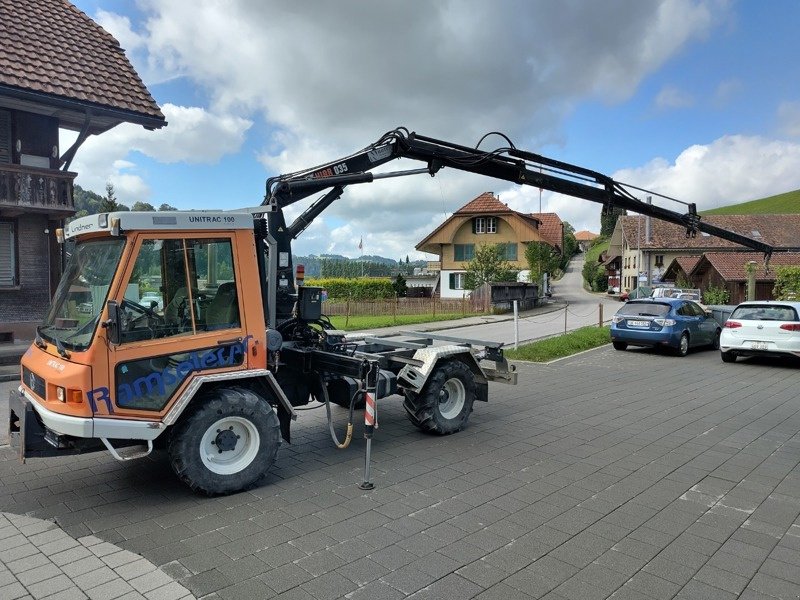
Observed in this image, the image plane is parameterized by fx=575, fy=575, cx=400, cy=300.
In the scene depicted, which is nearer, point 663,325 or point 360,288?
point 663,325

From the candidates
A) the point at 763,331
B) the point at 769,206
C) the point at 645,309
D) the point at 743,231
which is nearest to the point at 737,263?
the point at 743,231

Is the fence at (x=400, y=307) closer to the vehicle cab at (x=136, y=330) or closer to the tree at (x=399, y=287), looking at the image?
the tree at (x=399, y=287)

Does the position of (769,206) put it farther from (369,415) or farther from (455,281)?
(369,415)

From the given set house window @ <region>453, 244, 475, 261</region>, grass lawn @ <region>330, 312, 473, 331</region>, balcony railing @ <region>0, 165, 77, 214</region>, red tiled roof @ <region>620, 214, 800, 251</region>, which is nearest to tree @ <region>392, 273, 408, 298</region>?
house window @ <region>453, 244, 475, 261</region>

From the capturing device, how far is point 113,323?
4695 millimetres

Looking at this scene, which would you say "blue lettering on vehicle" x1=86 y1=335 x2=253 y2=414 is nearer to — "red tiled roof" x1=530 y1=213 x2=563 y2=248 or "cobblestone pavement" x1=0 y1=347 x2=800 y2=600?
"cobblestone pavement" x1=0 y1=347 x2=800 y2=600

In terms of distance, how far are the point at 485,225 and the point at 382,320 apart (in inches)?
1070

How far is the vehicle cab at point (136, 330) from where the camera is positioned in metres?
4.75

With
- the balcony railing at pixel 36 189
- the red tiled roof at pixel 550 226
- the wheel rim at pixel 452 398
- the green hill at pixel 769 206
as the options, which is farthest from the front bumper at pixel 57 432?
the green hill at pixel 769 206

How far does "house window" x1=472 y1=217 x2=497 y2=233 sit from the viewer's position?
172 feet

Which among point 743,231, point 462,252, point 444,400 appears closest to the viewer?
point 444,400

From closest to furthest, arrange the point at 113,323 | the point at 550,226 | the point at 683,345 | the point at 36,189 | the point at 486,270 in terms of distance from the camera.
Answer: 1. the point at 113,323
2. the point at 36,189
3. the point at 683,345
4. the point at 486,270
5. the point at 550,226

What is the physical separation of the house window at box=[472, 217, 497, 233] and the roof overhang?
129 feet

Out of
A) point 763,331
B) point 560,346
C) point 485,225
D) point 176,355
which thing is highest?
point 485,225
